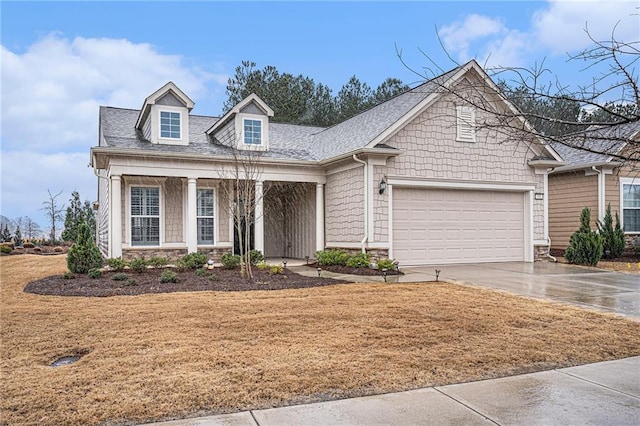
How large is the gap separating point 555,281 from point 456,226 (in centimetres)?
410

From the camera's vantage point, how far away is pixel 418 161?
14.0 metres

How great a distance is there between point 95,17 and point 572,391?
1252 centimetres

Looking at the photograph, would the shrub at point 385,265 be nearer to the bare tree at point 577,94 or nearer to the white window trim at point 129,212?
the white window trim at point 129,212

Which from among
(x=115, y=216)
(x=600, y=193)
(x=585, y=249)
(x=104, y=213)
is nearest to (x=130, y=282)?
(x=115, y=216)

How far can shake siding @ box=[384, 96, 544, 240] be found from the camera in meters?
13.9

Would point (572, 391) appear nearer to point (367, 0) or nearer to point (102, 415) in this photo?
point (102, 415)

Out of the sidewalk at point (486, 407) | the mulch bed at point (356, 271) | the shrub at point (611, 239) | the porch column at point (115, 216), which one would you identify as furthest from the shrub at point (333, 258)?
the shrub at point (611, 239)

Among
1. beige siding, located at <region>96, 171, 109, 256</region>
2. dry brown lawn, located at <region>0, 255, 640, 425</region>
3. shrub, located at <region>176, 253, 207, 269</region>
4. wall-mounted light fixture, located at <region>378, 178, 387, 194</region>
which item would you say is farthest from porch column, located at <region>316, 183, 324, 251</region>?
beige siding, located at <region>96, 171, 109, 256</region>

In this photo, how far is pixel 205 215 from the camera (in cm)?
1542

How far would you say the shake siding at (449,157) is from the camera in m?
13.9

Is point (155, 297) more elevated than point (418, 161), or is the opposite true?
point (418, 161)

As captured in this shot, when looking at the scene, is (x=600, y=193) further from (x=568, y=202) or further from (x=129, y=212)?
(x=129, y=212)

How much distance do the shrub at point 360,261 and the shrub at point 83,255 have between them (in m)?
6.51

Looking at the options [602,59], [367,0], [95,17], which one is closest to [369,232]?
[367,0]
